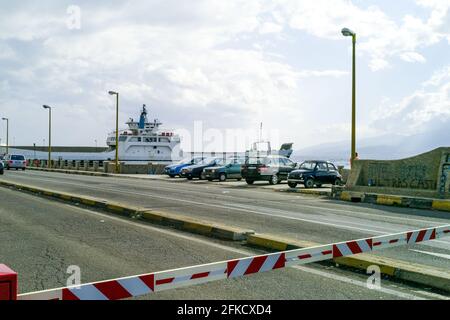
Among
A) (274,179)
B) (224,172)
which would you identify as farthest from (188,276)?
(224,172)

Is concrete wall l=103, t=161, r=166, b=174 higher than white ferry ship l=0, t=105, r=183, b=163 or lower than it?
lower

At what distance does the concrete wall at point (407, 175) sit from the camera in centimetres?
1625

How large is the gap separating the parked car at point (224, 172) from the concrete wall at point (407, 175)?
1168 cm

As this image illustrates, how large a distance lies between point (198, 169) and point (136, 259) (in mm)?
24952

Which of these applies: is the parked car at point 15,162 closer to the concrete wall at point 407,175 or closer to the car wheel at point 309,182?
the car wheel at point 309,182

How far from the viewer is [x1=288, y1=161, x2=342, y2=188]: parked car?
75.4 ft

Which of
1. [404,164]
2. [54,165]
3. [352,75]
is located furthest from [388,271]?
[54,165]

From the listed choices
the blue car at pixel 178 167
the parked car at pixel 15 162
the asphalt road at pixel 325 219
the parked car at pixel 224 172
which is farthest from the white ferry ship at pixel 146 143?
the asphalt road at pixel 325 219

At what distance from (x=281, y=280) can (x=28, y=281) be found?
313cm

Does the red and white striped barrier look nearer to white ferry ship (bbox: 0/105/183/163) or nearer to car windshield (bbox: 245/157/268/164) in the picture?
car windshield (bbox: 245/157/268/164)

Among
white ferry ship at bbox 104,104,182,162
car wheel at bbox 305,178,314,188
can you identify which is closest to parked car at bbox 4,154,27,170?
white ferry ship at bbox 104,104,182,162

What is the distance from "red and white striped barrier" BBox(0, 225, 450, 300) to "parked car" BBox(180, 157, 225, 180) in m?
25.5

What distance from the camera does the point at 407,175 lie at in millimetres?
17578

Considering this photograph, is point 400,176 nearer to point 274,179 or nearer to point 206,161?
point 274,179
